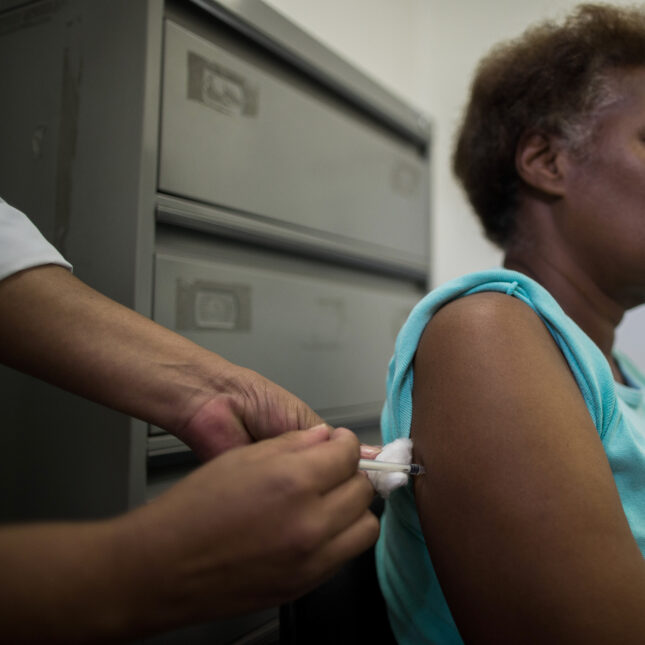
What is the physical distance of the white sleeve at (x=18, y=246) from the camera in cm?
53

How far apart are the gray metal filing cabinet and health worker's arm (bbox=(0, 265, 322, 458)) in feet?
0.79

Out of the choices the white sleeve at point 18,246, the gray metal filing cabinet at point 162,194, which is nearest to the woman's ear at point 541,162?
the gray metal filing cabinet at point 162,194

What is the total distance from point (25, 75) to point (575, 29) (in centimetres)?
93

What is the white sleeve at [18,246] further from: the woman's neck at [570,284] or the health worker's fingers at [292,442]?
the woman's neck at [570,284]

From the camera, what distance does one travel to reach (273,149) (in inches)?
41.2

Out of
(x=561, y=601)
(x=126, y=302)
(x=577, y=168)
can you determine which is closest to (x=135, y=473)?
(x=126, y=302)

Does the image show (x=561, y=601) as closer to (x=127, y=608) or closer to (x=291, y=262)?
(x=127, y=608)

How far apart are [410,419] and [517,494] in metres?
0.15

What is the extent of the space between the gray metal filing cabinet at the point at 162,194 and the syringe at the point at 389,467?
A: 43 centimetres

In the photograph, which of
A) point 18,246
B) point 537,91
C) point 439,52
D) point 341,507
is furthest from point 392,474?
point 439,52

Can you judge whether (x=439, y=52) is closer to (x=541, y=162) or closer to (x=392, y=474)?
(x=541, y=162)

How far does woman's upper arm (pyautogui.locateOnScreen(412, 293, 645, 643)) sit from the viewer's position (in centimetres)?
Result: 43

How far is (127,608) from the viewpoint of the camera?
290 millimetres

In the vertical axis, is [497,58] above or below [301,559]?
above
